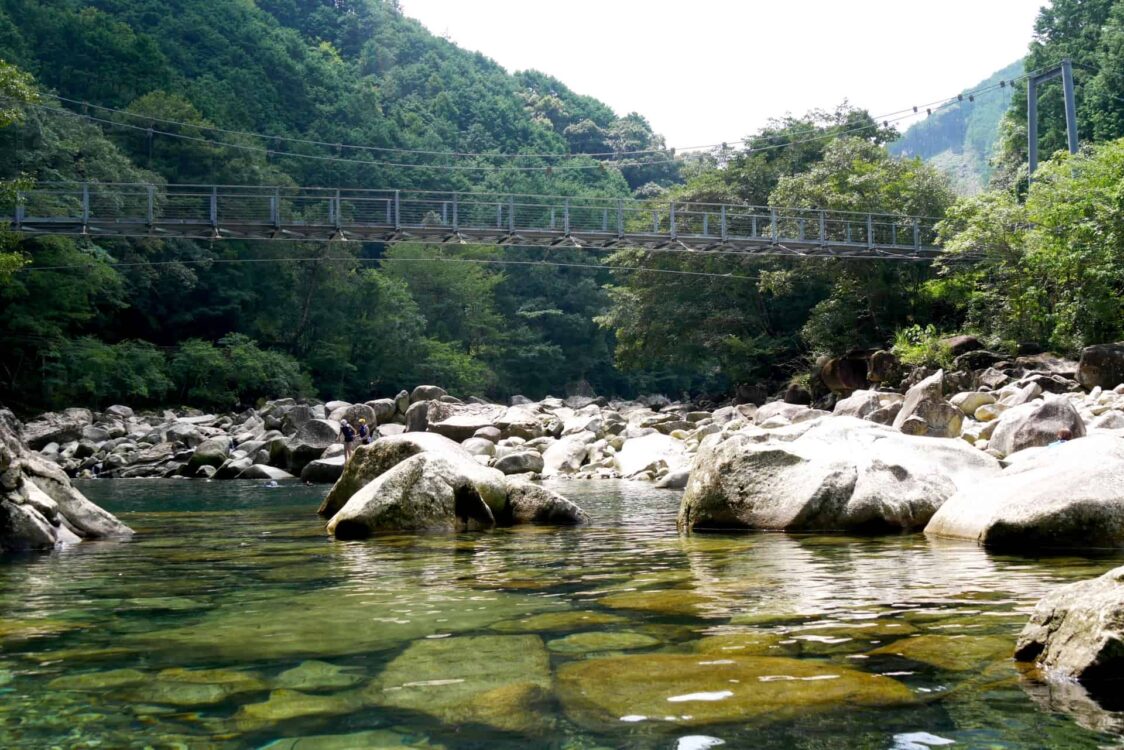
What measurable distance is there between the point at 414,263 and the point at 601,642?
2140 inches

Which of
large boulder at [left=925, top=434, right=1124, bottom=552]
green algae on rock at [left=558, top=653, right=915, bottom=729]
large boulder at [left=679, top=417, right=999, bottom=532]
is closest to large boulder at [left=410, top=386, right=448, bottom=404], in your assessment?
large boulder at [left=679, top=417, right=999, bottom=532]

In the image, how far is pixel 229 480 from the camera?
66.2ft

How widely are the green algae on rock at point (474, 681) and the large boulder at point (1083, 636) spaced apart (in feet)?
5.01

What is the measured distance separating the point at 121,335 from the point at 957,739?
145ft

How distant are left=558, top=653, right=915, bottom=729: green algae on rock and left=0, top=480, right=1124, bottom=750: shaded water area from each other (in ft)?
0.04

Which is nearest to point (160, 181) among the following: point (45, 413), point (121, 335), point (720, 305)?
point (121, 335)

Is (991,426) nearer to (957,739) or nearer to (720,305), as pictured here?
(957,739)

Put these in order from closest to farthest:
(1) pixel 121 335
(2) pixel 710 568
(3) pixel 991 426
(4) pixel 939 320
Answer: (2) pixel 710 568 → (3) pixel 991 426 → (4) pixel 939 320 → (1) pixel 121 335

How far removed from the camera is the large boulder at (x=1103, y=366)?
18000mm

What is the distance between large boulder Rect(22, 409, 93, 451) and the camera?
25734mm

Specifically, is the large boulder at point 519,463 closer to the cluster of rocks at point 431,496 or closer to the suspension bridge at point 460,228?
the cluster of rocks at point 431,496

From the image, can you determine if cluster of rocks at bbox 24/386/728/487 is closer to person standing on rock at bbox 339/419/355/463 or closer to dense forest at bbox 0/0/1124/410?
person standing on rock at bbox 339/419/355/463

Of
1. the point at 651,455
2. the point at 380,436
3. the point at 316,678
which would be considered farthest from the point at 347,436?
the point at 316,678

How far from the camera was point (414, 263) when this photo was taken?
57.0 meters
